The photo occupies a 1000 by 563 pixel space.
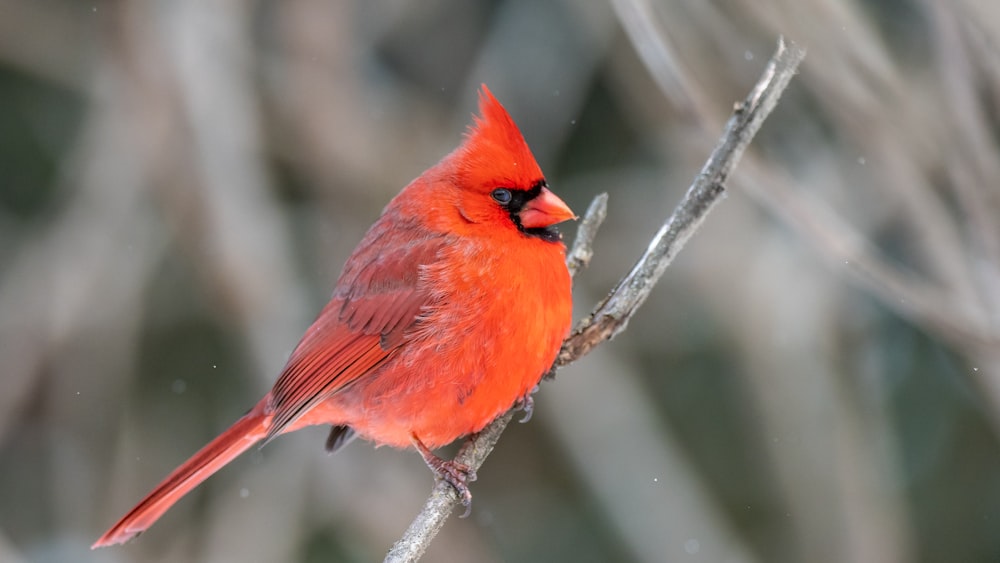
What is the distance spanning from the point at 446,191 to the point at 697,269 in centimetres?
229

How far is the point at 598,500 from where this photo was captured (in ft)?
16.0

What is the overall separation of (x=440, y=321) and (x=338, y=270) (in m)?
2.23

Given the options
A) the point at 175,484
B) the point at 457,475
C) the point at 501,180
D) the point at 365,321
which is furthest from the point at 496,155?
Answer: the point at 175,484

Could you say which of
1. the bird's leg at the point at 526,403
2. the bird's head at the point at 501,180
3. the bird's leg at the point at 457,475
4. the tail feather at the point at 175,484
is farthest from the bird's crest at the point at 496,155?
the tail feather at the point at 175,484

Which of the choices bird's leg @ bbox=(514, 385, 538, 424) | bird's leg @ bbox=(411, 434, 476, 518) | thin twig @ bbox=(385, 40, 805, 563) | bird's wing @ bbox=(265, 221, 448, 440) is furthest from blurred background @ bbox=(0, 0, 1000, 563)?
bird's leg @ bbox=(411, 434, 476, 518)

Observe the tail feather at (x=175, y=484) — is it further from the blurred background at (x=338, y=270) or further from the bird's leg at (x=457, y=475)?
the blurred background at (x=338, y=270)

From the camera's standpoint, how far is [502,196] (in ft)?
9.52

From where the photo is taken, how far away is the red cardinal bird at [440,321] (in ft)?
9.24

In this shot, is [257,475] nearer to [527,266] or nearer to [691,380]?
[691,380]

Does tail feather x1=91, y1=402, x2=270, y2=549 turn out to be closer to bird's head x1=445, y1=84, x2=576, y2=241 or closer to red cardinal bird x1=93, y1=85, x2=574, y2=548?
red cardinal bird x1=93, y1=85, x2=574, y2=548

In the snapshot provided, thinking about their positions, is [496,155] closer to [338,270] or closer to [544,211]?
[544,211]

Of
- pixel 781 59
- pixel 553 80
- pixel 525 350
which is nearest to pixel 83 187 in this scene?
pixel 553 80

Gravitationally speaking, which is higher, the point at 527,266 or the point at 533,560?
the point at 527,266

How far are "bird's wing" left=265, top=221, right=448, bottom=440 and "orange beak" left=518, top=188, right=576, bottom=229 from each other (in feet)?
0.82
